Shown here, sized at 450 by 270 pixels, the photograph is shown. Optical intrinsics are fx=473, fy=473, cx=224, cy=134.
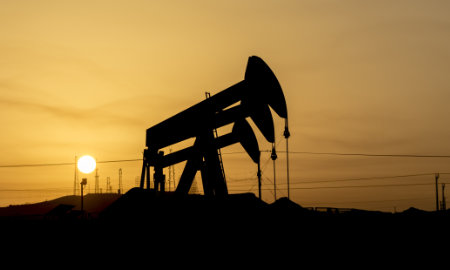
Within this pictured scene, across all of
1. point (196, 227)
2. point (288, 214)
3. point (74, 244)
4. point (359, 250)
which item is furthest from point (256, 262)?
point (74, 244)

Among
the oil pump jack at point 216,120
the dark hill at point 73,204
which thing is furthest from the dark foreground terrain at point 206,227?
the dark hill at point 73,204

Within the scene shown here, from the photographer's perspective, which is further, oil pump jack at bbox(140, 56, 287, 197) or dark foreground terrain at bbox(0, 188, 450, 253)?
oil pump jack at bbox(140, 56, 287, 197)

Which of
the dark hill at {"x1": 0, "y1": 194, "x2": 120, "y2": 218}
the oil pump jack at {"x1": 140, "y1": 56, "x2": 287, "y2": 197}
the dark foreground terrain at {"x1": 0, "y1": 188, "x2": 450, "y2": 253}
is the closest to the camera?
the dark foreground terrain at {"x1": 0, "y1": 188, "x2": 450, "y2": 253}

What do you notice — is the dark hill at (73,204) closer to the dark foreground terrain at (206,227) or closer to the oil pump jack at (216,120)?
the oil pump jack at (216,120)

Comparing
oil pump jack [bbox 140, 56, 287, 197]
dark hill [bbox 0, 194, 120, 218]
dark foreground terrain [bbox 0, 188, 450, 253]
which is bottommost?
dark hill [bbox 0, 194, 120, 218]

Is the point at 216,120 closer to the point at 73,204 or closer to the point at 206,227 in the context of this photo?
the point at 206,227

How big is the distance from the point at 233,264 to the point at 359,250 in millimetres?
3383

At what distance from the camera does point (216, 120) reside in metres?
12.0

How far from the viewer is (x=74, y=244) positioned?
37.3 ft

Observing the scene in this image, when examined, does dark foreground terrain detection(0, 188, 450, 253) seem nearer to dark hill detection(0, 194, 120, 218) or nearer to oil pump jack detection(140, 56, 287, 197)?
oil pump jack detection(140, 56, 287, 197)

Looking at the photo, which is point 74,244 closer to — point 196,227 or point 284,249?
point 196,227

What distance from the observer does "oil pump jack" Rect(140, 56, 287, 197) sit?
37.5 feet

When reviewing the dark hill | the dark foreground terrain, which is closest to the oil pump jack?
the dark foreground terrain

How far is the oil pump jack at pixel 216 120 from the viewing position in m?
11.4
